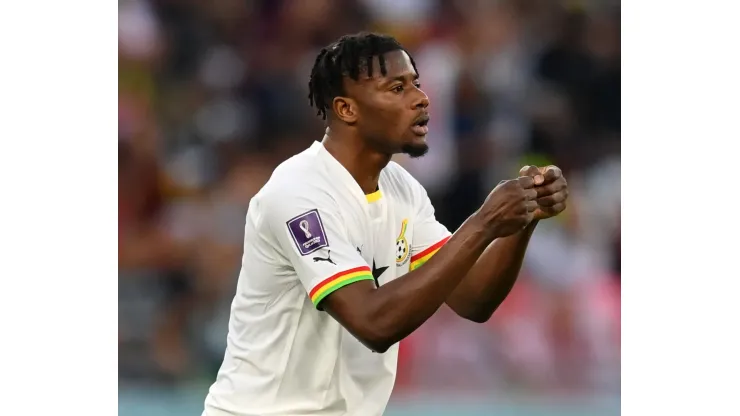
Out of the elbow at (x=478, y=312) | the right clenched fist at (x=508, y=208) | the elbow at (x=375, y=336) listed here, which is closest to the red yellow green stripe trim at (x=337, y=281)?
the elbow at (x=375, y=336)

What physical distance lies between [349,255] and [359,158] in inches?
14.0

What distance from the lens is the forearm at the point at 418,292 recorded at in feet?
6.73

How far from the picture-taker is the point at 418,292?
6.73 ft

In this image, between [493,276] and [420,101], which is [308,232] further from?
[493,276]

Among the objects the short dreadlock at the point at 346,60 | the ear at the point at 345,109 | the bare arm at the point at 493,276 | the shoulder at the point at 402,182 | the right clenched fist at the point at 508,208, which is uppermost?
the short dreadlock at the point at 346,60

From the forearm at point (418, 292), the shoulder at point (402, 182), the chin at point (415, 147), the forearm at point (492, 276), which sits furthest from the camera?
the shoulder at point (402, 182)

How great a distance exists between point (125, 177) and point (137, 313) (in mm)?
783

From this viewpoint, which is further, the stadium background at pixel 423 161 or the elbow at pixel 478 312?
the stadium background at pixel 423 161

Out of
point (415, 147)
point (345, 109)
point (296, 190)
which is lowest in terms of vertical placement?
point (296, 190)

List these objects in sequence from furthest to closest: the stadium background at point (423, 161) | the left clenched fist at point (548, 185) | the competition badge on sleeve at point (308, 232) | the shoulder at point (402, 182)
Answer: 1. the stadium background at point (423, 161)
2. the shoulder at point (402, 182)
3. the left clenched fist at point (548, 185)
4. the competition badge on sleeve at point (308, 232)

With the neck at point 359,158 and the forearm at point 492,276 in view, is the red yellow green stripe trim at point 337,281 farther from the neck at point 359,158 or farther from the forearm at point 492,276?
the forearm at point 492,276

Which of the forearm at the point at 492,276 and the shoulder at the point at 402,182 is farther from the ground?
the shoulder at the point at 402,182

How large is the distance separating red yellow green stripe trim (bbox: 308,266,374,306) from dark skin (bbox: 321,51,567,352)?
0.01 meters

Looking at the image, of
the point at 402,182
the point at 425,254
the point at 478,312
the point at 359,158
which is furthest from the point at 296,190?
the point at 478,312
